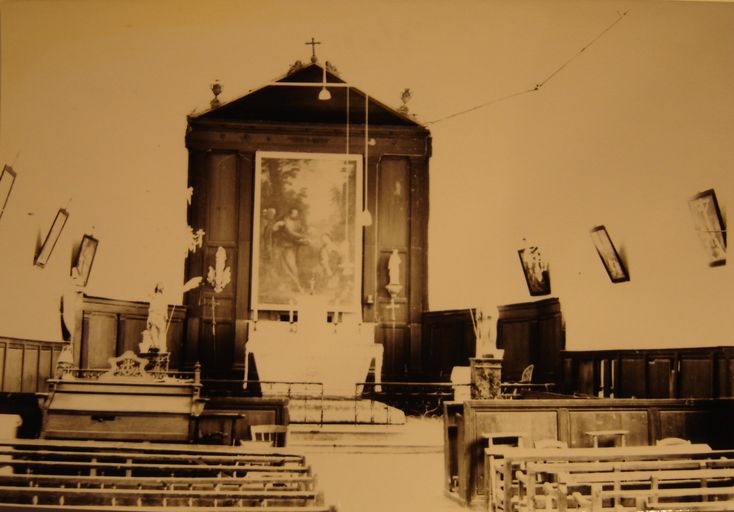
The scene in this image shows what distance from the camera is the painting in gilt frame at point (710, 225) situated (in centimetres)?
582

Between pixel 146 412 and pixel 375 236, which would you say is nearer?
pixel 146 412

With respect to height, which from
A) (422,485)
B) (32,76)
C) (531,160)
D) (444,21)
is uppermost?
(444,21)

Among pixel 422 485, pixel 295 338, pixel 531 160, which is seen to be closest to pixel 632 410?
pixel 422 485

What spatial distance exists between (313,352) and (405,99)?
2.14 metres

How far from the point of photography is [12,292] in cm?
586

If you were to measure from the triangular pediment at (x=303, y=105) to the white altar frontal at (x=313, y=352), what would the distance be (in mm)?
1434

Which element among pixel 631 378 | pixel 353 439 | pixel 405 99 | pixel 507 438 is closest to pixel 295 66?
pixel 405 99

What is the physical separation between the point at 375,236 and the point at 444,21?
5.66ft

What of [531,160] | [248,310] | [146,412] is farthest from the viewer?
[531,160]

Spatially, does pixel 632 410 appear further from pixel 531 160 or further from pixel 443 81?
pixel 443 81

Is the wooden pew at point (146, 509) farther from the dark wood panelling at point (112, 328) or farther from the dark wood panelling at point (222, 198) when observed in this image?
the dark wood panelling at point (222, 198)

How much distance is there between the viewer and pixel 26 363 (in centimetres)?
575

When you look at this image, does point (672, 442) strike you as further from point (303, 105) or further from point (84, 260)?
point (84, 260)

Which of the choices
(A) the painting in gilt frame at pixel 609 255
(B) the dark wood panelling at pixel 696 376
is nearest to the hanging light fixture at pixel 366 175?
(A) the painting in gilt frame at pixel 609 255
